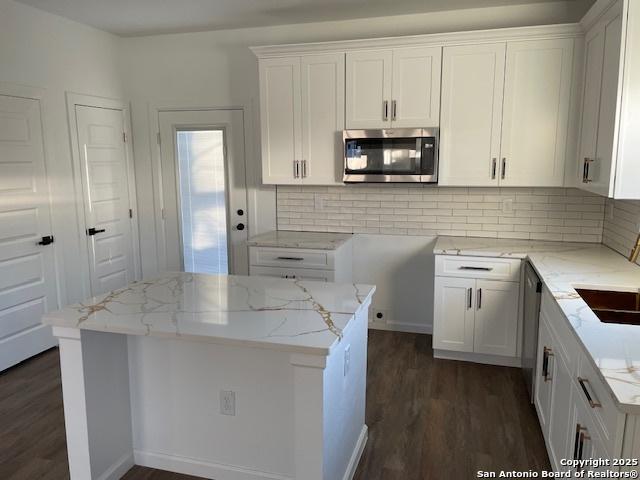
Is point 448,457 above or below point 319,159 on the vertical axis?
below

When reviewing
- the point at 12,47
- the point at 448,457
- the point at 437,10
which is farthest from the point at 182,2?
the point at 448,457

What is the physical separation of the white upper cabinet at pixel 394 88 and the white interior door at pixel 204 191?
3.98ft

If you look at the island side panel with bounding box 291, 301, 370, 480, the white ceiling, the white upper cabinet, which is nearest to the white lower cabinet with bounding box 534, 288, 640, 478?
the island side panel with bounding box 291, 301, 370, 480

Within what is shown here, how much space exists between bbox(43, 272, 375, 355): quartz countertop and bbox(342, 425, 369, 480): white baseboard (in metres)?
0.80

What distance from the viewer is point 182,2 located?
3689mm

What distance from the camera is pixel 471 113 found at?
3660mm

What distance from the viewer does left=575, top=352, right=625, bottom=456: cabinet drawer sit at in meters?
1.37

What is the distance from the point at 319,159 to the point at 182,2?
5.18ft

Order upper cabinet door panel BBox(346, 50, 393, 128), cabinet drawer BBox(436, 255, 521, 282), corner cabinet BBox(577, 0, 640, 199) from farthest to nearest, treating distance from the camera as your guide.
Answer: upper cabinet door panel BBox(346, 50, 393, 128) < cabinet drawer BBox(436, 255, 521, 282) < corner cabinet BBox(577, 0, 640, 199)

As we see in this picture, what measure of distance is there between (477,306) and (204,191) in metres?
2.74

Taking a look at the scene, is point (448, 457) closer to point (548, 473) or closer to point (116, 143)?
point (548, 473)

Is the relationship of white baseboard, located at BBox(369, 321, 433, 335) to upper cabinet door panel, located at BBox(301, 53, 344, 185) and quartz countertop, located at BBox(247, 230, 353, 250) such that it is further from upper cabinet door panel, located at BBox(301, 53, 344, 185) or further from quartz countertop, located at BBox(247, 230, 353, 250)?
upper cabinet door panel, located at BBox(301, 53, 344, 185)

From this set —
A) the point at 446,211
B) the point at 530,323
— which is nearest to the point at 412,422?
the point at 530,323

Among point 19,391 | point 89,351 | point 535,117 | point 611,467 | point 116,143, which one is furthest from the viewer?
point 116,143
